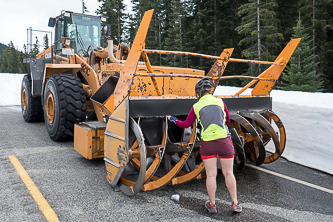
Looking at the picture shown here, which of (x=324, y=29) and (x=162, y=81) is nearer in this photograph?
(x=162, y=81)

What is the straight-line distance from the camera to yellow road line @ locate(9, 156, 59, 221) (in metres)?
3.00

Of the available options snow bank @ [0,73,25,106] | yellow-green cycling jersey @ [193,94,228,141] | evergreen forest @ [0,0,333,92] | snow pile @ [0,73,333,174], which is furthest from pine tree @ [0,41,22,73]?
yellow-green cycling jersey @ [193,94,228,141]

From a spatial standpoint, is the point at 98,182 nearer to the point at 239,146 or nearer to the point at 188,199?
the point at 188,199

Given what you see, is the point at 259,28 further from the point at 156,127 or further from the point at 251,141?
the point at 156,127

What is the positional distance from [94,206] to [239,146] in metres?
2.13

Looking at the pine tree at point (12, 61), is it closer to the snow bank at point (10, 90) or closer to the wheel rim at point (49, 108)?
the snow bank at point (10, 90)

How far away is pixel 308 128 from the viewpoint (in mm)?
5156

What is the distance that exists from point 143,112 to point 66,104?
2562 mm

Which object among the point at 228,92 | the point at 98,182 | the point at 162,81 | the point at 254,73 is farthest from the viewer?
the point at 254,73

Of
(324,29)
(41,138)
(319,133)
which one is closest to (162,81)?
(319,133)

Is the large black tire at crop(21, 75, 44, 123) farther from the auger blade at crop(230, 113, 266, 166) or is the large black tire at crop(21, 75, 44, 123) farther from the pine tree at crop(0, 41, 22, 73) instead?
the pine tree at crop(0, 41, 22, 73)

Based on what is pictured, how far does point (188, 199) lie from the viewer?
3.49m

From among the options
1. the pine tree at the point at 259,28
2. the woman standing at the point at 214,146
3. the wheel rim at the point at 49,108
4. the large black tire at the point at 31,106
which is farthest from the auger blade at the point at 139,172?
the pine tree at the point at 259,28

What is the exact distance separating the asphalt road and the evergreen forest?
11810 mm
